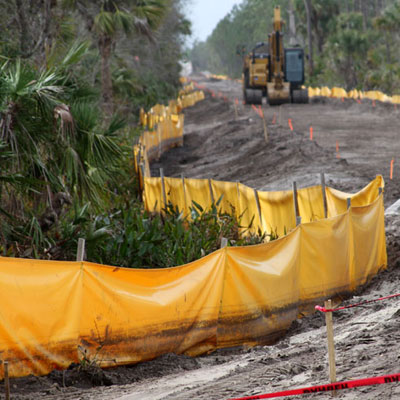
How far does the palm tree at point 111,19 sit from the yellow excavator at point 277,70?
11908 millimetres

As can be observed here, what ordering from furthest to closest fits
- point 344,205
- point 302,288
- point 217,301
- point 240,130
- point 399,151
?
point 240,130 < point 399,151 < point 344,205 < point 302,288 < point 217,301

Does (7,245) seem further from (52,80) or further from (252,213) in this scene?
(252,213)

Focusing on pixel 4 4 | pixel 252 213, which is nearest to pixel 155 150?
pixel 4 4

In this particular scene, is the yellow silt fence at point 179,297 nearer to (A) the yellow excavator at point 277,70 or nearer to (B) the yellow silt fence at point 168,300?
(B) the yellow silt fence at point 168,300

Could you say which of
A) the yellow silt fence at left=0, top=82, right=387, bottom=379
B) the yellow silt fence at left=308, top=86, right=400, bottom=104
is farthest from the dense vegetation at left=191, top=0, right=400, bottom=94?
the yellow silt fence at left=0, top=82, right=387, bottom=379

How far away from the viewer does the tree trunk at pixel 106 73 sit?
28203mm

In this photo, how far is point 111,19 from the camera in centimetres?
2623

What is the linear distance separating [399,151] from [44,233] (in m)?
16.5

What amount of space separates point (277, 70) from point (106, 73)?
1355cm

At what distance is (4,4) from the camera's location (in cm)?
2073

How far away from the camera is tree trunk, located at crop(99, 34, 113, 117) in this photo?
2820 cm

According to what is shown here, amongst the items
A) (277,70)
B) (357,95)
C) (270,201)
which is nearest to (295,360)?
(270,201)

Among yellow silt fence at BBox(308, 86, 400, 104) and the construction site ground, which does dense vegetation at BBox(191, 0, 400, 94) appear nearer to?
yellow silt fence at BBox(308, 86, 400, 104)

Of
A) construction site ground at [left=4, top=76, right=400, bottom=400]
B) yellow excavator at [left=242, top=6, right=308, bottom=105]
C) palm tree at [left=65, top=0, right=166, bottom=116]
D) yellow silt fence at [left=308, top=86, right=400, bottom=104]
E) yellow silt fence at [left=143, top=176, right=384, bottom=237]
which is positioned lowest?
construction site ground at [left=4, top=76, right=400, bottom=400]
